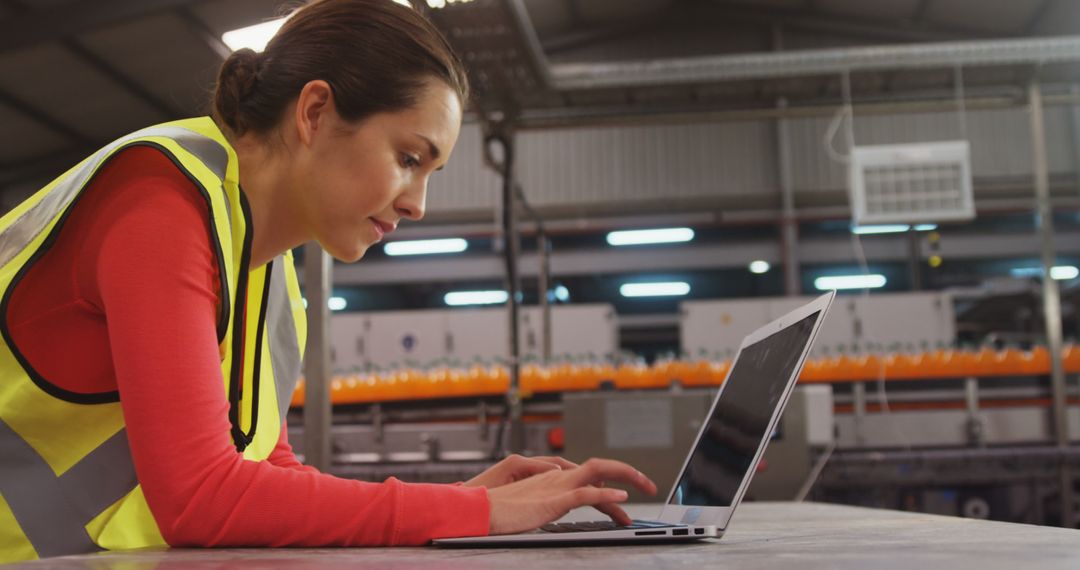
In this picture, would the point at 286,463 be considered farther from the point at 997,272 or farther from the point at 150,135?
the point at 997,272

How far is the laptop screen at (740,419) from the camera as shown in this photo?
3.20ft

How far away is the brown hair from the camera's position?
1062mm

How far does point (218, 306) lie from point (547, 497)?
43cm

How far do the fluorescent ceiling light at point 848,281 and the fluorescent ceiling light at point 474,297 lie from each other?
4.78m

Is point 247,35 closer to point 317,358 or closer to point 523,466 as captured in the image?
point 317,358

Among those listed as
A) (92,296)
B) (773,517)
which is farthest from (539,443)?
(92,296)

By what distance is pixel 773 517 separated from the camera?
137cm

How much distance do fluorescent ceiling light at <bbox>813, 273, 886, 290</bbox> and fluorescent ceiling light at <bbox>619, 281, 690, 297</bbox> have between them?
1993mm

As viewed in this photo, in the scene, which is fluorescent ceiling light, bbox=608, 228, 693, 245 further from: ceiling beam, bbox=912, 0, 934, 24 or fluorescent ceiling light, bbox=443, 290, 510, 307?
ceiling beam, bbox=912, 0, 934, 24

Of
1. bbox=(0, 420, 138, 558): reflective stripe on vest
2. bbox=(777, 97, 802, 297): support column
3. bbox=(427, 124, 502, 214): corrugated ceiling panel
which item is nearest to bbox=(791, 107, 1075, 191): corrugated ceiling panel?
bbox=(777, 97, 802, 297): support column

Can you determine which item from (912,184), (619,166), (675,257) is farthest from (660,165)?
(912,184)

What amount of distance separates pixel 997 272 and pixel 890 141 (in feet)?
10.7

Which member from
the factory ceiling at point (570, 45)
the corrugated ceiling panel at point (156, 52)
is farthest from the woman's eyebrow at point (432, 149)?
the corrugated ceiling panel at point (156, 52)

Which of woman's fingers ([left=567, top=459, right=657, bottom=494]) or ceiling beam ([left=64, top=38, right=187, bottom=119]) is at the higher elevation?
ceiling beam ([left=64, top=38, right=187, bottom=119])
